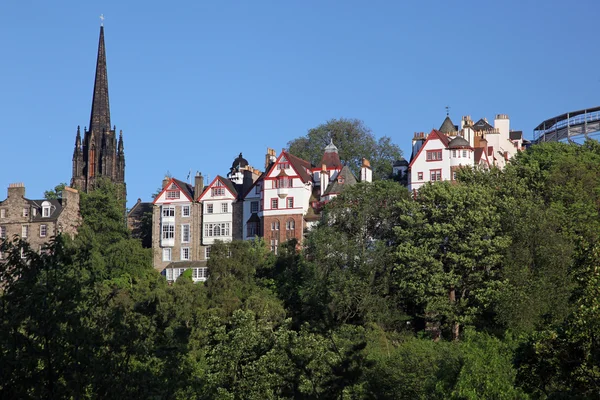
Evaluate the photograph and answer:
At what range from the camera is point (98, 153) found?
406 feet

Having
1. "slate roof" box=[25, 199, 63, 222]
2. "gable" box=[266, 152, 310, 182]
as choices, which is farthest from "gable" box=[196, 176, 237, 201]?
"slate roof" box=[25, 199, 63, 222]

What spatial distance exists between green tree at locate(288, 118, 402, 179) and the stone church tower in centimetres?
2193

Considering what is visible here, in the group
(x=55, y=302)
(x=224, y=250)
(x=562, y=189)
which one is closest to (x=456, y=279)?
(x=562, y=189)

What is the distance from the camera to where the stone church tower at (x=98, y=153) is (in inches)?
4734

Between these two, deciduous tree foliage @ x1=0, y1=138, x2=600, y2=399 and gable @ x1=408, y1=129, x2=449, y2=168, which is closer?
deciduous tree foliage @ x1=0, y1=138, x2=600, y2=399

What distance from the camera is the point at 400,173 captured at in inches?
3740

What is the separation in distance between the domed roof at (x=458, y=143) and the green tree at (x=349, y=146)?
1921 cm

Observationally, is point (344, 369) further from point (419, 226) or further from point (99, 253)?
point (99, 253)

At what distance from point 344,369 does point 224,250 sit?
1828 inches

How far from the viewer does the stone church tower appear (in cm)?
12025

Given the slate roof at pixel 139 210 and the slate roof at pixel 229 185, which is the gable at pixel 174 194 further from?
the slate roof at pixel 139 210

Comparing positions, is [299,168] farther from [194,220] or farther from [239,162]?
[239,162]

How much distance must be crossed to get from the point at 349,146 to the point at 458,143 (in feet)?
83.4

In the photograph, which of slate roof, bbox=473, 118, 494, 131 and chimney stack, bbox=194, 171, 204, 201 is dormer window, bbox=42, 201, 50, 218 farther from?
slate roof, bbox=473, 118, 494, 131
